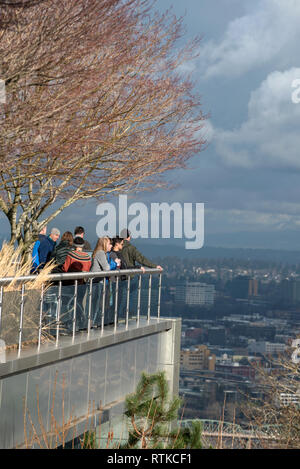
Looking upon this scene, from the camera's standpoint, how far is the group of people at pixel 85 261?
12156mm

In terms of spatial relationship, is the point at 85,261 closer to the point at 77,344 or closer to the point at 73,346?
the point at 77,344

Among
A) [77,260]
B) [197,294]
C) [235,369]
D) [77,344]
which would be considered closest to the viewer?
[77,344]

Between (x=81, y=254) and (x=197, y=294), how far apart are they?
86712 millimetres

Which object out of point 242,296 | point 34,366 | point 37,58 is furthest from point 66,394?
point 242,296

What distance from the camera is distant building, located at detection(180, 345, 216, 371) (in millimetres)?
68062

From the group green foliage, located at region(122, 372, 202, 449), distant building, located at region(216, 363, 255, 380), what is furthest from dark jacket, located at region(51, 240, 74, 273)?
distant building, located at region(216, 363, 255, 380)

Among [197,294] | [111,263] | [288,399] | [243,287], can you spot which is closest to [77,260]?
[111,263]

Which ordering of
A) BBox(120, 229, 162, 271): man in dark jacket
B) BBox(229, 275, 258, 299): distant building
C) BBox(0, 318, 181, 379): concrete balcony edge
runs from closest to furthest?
BBox(0, 318, 181, 379): concrete balcony edge → BBox(120, 229, 162, 271): man in dark jacket → BBox(229, 275, 258, 299): distant building

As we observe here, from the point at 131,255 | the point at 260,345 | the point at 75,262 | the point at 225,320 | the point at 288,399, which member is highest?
the point at 131,255

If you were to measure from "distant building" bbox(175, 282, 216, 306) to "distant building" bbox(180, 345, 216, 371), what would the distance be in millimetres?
18917

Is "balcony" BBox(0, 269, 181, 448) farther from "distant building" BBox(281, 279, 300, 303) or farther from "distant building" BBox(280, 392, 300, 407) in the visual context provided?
"distant building" BBox(281, 279, 300, 303)

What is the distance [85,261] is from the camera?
12.4m

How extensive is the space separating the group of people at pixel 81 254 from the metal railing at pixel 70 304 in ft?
0.77
